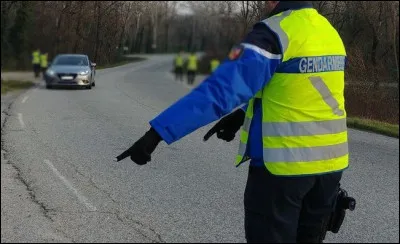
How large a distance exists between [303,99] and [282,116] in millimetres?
113

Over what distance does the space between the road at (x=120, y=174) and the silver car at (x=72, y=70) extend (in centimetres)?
8

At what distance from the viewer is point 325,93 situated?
221 centimetres

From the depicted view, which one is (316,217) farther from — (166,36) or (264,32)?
(166,36)

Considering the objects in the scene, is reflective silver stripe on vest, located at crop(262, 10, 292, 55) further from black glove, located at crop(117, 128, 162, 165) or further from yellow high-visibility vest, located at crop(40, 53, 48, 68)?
yellow high-visibility vest, located at crop(40, 53, 48, 68)

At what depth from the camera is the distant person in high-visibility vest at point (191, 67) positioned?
2.63m

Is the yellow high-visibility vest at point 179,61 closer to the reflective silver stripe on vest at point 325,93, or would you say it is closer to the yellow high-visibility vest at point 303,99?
the yellow high-visibility vest at point 303,99

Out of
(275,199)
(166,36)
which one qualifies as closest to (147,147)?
(275,199)

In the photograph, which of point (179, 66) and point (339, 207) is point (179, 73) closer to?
point (179, 66)

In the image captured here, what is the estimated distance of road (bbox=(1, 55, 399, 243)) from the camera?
325 centimetres

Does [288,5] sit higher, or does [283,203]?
[288,5]

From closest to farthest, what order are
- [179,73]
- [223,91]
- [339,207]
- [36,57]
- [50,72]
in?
[223,91], [339,207], [179,73], [50,72], [36,57]

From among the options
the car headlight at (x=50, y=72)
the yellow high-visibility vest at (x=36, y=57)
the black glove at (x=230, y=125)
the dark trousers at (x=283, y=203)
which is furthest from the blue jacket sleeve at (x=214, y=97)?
the yellow high-visibility vest at (x=36, y=57)

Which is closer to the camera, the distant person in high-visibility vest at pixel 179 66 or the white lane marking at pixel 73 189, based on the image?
the distant person in high-visibility vest at pixel 179 66

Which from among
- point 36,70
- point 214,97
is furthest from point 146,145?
point 36,70
